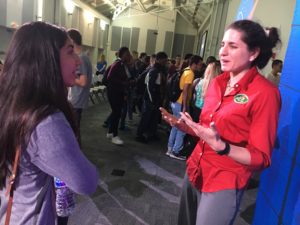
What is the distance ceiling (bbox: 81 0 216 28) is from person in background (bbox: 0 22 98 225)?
11467mm

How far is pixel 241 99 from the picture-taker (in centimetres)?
130

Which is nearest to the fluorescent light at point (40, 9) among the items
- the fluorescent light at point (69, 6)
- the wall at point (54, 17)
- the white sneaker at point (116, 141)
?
the wall at point (54, 17)

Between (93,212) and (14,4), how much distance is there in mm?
5376

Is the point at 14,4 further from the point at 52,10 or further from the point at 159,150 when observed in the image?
the point at 159,150

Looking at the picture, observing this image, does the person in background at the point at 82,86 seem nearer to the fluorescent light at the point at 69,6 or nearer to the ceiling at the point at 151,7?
the fluorescent light at the point at 69,6

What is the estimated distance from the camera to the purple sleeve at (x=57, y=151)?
2.71 ft

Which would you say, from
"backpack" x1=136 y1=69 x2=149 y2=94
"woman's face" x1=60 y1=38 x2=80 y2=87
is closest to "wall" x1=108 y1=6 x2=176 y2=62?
"backpack" x1=136 y1=69 x2=149 y2=94

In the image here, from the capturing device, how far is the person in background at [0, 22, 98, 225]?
0.84 meters

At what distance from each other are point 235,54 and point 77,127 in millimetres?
759

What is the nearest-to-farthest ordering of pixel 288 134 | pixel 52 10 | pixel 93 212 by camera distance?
pixel 288 134 → pixel 93 212 → pixel 52 10

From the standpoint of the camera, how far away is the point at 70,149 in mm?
851

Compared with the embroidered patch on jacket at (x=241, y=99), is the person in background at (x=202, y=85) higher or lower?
lower

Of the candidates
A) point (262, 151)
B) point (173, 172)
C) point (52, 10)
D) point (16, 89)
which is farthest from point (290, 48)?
point (52, 10)

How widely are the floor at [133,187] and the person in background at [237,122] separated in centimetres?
131
